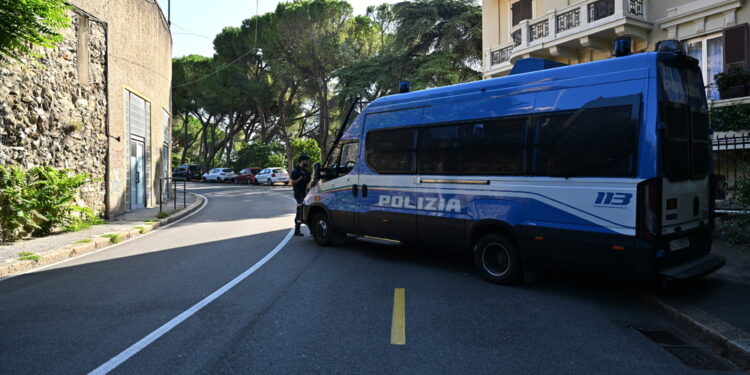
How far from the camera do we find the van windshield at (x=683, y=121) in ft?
17.1

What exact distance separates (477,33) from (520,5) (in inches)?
233

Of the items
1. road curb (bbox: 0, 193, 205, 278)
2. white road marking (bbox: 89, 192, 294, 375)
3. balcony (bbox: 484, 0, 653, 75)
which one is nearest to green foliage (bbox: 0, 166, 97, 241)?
road curb (bbox: 0, 193, 205, 278)

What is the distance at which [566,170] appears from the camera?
18.6 feet

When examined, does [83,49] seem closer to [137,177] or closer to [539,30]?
[137,177]

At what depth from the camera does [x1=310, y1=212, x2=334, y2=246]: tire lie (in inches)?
367

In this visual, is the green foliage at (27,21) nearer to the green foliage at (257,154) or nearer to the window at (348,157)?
the window at (348,157)

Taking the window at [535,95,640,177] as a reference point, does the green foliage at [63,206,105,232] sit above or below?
below

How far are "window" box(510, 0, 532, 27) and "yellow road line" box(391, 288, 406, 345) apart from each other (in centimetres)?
1588

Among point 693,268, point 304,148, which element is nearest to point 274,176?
point 304,148

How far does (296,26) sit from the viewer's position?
34.4 m

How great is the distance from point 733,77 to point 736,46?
111 centimetres

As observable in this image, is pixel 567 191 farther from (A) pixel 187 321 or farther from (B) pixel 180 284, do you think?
(B) pixel 180 284

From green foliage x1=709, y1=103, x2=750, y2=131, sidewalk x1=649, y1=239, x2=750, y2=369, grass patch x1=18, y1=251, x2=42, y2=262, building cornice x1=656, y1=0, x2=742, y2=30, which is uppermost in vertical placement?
building cornice x1=656, y1=0, x2=742, y2=30

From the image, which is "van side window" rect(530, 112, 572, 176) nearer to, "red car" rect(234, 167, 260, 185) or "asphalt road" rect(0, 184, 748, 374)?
"asphalt road" rect(0, 184, 748, 374)
